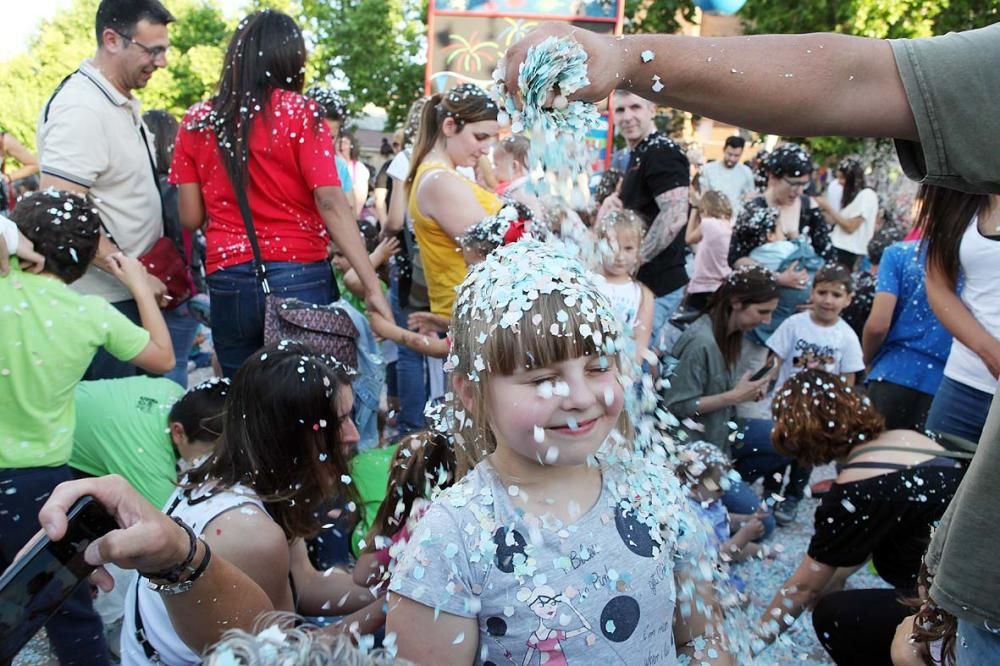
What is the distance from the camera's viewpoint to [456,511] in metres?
1.48

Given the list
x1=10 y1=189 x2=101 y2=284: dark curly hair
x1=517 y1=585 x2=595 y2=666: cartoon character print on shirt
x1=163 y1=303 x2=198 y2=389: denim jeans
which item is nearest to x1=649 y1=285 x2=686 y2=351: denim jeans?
x1=163 y1=303 x2=198 y2=389: denim jeans

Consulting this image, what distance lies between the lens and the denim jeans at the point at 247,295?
10.6ft

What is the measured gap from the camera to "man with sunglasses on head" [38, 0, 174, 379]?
3102mm

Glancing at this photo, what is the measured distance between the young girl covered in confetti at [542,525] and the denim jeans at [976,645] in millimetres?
468

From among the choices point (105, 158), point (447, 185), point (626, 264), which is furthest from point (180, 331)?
point (626, 264)

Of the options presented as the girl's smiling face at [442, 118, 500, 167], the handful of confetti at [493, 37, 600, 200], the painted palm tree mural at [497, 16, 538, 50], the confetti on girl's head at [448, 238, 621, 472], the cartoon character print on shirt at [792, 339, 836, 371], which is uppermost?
the painted palm tree mural at [497, 16, 538, 50]

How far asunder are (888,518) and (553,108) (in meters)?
1.94

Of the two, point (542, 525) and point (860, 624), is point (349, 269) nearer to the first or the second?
point (860, 624)

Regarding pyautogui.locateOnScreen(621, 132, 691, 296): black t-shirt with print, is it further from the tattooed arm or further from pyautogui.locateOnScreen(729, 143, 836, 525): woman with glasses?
pyautogui.locateOnScreen(729, 143, 836, 525): woman with glasses

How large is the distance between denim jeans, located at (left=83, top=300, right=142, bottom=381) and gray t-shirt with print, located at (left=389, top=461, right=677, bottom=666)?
2.32 metres

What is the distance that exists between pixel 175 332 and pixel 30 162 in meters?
4.72

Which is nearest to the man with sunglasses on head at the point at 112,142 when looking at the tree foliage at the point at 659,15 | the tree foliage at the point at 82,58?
the tree foliage at the point at 659,15

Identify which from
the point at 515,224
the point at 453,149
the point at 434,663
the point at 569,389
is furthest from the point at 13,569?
the point at 453,149

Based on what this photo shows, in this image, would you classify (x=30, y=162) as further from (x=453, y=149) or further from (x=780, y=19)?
(x=780, y=19)
